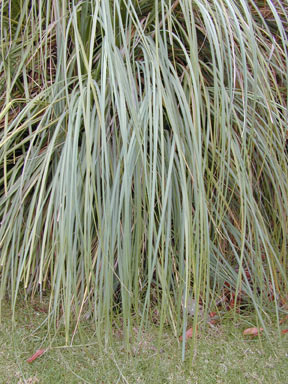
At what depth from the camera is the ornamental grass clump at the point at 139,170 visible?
4.63 feet

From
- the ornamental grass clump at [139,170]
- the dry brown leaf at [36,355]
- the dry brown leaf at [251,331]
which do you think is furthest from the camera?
the dry brown leaf at [251,331]

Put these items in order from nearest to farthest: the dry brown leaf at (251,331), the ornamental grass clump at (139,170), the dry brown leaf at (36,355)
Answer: the ornamental grass clump at (139,170), the dry brown leaf at (36,355), the dry brown leaf at (251,331)

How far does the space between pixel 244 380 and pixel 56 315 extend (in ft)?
2.37

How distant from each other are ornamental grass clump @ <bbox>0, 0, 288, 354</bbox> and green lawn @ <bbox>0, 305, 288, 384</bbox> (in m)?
0.08

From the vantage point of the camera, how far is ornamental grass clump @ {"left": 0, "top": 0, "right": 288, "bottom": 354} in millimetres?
1410

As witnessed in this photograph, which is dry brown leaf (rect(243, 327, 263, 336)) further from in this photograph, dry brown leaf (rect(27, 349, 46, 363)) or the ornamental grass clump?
dry brown leaf (rect(27, 349, 46, 363))

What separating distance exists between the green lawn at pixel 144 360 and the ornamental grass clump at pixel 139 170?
0.27 feet

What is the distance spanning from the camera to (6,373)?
1.47 metres

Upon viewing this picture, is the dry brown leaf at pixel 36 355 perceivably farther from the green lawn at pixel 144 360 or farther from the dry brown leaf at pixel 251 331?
the dry brown leaf at pixel 251 331

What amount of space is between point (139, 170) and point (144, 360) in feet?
2.22

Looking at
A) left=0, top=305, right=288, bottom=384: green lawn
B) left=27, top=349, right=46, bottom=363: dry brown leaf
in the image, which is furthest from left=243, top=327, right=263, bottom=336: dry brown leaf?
left=27, top=349, right=46, bottom=363: dry brown leaf

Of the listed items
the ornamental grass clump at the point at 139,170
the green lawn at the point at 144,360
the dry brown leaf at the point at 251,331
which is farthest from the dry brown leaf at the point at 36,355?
the dry brown leaf at the point at 251,331

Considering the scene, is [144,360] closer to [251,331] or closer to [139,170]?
[251,331]

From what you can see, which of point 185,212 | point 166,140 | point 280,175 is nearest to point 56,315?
point 185,212
